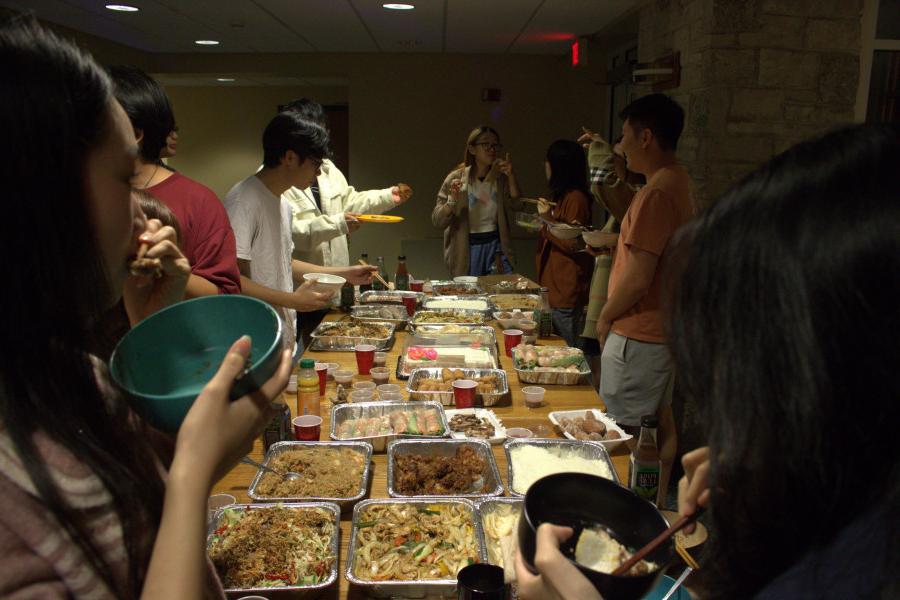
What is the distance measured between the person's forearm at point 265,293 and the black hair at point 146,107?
69 centimetres

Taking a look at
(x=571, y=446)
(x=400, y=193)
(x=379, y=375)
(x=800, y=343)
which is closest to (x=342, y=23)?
(x=400, y=193)

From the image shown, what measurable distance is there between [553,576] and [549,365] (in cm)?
187

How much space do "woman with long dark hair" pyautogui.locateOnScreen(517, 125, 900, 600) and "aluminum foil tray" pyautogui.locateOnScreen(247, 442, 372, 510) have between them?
112cm

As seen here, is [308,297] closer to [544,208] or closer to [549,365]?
[549,365]

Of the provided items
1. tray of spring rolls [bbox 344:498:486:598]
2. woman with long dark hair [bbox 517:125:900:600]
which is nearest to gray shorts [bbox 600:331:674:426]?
tray of spring rolls [bbox 344:498:486:598]

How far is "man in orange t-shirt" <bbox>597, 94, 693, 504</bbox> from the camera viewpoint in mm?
2828

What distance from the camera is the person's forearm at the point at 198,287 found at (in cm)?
206

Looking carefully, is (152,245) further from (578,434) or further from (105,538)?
(578,434)

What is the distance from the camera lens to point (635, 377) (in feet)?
10.00

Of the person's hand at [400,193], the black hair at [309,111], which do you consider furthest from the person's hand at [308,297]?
the person's hand at [400,193]

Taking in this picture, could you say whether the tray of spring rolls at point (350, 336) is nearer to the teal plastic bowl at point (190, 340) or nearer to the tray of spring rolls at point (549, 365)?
the tray of spring rolls at point (549, 365)

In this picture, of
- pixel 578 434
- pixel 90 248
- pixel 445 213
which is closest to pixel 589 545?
pixel 90 248

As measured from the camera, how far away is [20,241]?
68 cm

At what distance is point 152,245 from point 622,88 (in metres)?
6.77
